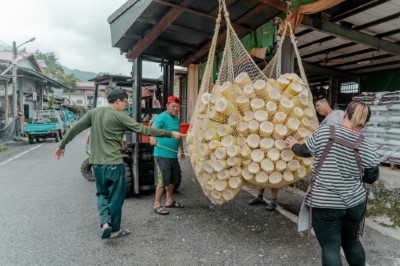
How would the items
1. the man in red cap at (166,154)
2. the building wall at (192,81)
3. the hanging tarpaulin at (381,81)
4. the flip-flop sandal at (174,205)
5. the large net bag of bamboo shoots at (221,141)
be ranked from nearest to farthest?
the large net bag of bamboo shoots at (221,141) → the man in red cap at (166,154) → the flip-flop sandal at (174,205) → the building wall at (192,81) → the hanging tarpaulin at (381,81)

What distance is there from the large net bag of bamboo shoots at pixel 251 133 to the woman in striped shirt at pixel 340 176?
0.51 metres

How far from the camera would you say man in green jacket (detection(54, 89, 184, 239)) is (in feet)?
12.4

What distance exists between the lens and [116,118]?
3.81 meters

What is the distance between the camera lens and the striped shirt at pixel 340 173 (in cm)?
239

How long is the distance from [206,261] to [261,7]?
3345mm

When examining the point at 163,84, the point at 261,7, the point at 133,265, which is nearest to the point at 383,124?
the point at 261,7

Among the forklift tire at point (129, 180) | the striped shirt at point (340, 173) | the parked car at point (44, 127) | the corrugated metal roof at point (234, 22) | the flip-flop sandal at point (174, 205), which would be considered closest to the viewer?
the striped shirt at point (340, 173)

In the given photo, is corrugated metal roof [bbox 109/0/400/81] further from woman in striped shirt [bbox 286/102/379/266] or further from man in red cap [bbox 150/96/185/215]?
woman in striped shirt [bbox 286/102/379/266]

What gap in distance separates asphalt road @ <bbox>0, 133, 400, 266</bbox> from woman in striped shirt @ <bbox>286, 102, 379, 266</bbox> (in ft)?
2.86

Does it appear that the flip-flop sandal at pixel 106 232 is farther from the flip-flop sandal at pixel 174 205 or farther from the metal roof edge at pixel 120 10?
the metal roof edge at pixel 120 10

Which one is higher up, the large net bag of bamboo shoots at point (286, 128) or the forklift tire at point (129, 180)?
the large net bag of bamboo shoots at point (286, 128)

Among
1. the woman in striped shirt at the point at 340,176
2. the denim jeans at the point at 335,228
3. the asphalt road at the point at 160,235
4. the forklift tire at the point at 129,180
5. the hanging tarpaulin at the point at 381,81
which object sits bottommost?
the asphalt road at the point at 160,235

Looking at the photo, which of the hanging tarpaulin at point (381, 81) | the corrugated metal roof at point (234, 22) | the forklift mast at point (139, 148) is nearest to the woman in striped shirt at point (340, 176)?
the corrugated metal roof at point (234, 22)

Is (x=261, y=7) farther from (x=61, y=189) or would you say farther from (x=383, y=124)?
(x=61, y=189)
